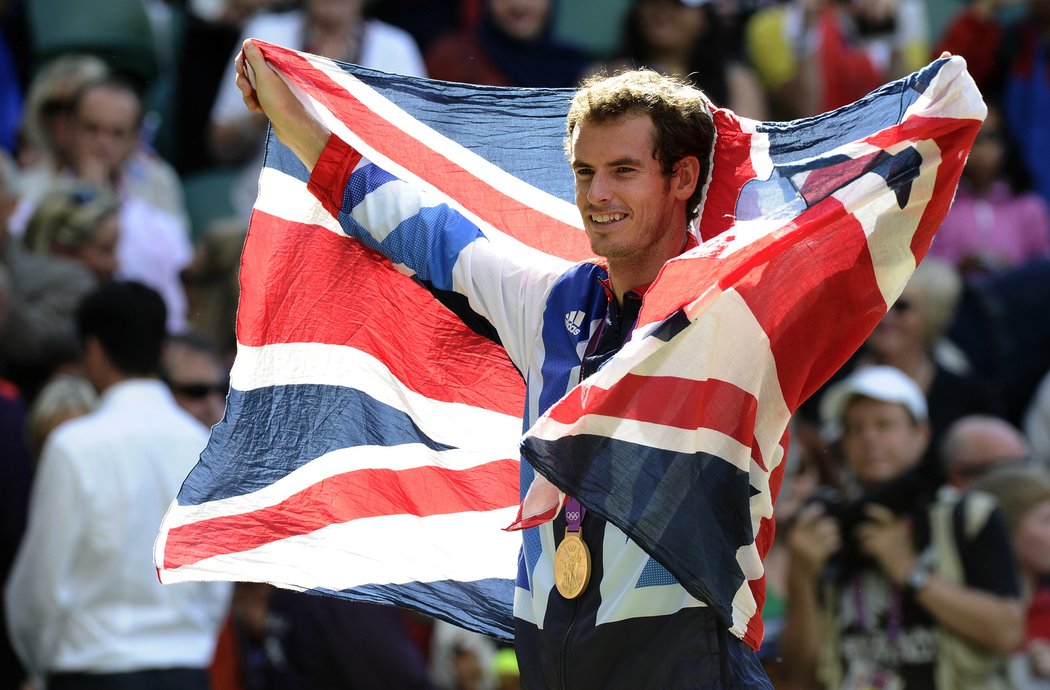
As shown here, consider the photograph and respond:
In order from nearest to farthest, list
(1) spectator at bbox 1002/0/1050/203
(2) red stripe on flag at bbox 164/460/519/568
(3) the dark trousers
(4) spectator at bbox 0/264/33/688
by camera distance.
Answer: (2) red stripe on flag at bbox 164/460/519/568 → (3) the dark trousers → (4) spectator at bbox 0/264/33/688 → (1) spectator at bbox 1002/0/1050/203

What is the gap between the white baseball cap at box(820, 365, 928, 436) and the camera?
7004 mm

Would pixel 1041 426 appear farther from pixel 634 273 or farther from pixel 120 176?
pixel 634 273

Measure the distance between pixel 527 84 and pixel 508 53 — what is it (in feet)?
0.97

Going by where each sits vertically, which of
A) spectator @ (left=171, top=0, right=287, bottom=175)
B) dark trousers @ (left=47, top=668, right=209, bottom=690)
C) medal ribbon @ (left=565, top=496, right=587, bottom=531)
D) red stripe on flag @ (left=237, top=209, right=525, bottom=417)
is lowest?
dark trousers @ (left=47, top=668, right=209, bottom=690)

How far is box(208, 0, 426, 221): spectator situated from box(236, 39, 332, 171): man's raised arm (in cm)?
473

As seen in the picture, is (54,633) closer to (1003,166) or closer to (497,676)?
(497,676)

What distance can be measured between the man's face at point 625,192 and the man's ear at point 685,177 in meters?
0.02

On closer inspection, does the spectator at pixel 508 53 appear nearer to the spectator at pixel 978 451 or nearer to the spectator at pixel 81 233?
the spectator at pixel 81 233

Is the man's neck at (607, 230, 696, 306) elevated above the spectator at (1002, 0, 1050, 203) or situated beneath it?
situated beneath

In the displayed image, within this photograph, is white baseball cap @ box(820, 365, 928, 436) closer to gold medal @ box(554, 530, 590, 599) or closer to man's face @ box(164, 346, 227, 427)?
man's face @ box(164, 346, 227, 427)

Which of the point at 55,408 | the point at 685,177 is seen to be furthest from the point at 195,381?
the point at 685,177

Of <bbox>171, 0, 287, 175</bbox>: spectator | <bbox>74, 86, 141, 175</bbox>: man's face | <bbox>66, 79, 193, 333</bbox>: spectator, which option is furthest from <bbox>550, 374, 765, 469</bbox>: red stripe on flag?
<bbox>171, 0, 287, 175</bbox>: spectator

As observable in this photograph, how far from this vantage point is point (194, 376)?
289 inches

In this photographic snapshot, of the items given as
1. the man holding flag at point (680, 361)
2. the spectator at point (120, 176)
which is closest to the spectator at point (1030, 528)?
the man holding flag at point (680, 361)
